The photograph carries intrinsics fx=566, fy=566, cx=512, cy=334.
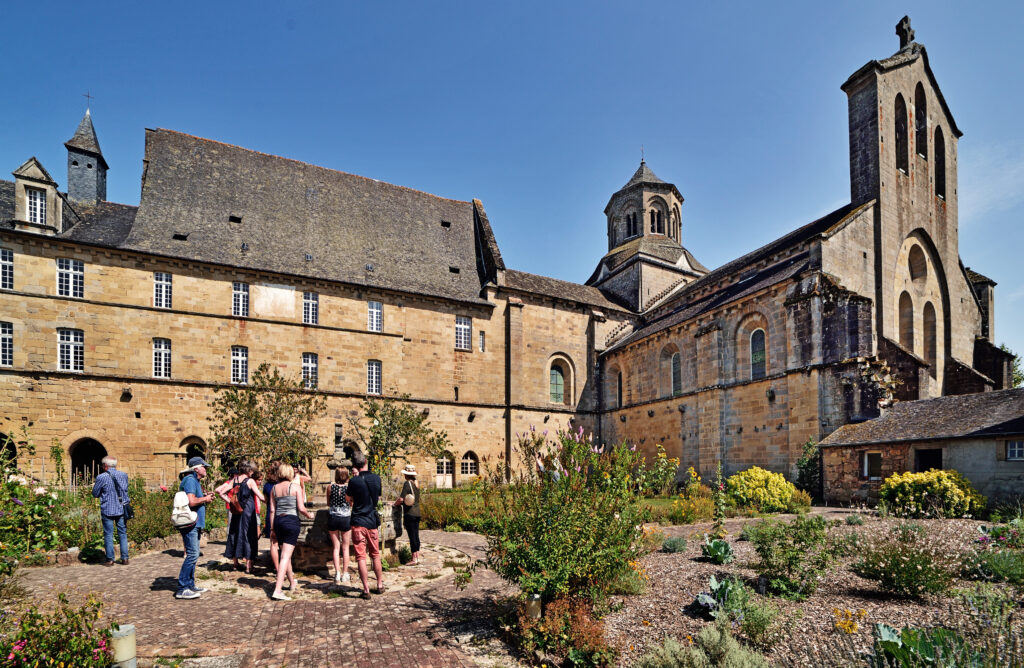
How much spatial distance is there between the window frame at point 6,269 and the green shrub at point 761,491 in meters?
25.9

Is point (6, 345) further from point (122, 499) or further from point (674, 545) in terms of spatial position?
point (674, 545)

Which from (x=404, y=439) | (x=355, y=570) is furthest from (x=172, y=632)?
(x=404, y=439)

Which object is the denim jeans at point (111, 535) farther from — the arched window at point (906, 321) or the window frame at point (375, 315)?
the arched window at point (906, 321)

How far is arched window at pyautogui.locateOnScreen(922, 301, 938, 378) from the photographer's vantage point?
24859 mm

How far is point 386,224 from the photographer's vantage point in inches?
1168

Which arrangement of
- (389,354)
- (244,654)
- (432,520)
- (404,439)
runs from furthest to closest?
(389,354), (404,439), (432,520), (244,654)

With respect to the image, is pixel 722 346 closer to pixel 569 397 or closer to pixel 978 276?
pixel 569 397

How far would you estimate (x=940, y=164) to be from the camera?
2638 centimetres

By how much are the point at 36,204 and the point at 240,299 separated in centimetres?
772

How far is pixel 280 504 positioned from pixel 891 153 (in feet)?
86.0

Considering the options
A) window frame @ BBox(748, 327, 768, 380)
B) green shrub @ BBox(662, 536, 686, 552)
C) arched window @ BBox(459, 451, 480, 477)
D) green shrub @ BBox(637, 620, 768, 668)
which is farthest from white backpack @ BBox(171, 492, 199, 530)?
arched window @ BBox(459, 451, 480, 477)

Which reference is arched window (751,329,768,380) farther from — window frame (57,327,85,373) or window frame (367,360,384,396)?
window frame (57,327,85,373)

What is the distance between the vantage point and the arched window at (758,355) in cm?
2238

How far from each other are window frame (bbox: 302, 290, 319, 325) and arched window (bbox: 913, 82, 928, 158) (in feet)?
91.2
